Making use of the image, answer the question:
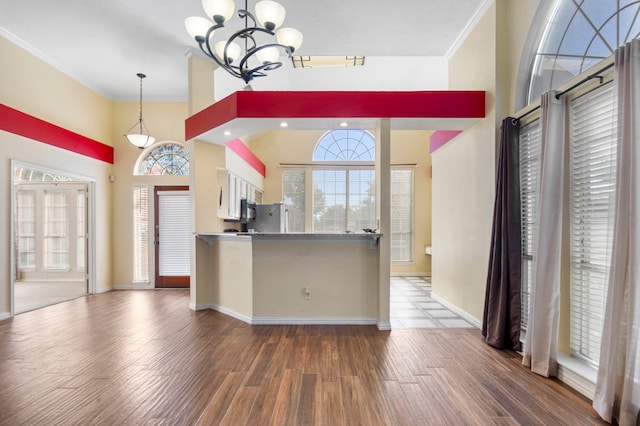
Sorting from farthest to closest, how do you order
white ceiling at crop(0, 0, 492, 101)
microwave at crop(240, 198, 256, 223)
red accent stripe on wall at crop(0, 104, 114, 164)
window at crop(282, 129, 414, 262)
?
1. window at crop(282, 129, 414, 262)
2. microwave at crop(240, 198, 256, 223)
3. red accent stripe on wall at crop(0, 104, 114, 164)
4. white ceiling at crop(0, 0, 492, 101)

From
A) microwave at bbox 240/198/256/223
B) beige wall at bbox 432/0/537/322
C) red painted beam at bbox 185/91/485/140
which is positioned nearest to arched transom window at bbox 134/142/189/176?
microwave at bbox 240/198/256/223

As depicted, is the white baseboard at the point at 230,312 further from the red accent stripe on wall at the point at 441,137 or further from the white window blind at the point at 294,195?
the red accent stripe on wall at the point at 441,137

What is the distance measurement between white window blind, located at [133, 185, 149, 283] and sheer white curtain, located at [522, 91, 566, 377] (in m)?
6.20

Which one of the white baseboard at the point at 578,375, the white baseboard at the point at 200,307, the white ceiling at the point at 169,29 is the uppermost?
the white ceiling at the point at 169,29

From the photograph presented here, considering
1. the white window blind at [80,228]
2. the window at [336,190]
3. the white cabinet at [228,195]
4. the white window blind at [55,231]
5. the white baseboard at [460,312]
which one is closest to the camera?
the white baseboard at [460,312]

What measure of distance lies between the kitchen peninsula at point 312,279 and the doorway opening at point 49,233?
436 centimetres

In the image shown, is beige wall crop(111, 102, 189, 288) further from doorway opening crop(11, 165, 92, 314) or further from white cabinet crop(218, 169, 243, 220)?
white cabinet crop(218, 169, 243, 220)

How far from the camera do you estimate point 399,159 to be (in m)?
7.48

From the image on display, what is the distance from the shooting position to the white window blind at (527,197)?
2.85 m

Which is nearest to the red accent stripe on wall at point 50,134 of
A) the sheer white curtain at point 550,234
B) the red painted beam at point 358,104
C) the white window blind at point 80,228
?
the white window blind at point 80,228

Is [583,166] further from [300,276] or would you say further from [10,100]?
[10,100]

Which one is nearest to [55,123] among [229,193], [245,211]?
[229,193]

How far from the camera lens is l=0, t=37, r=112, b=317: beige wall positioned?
398cm

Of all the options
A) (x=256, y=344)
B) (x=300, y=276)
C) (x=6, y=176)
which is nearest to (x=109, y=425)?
→ (x=256, y=344)
